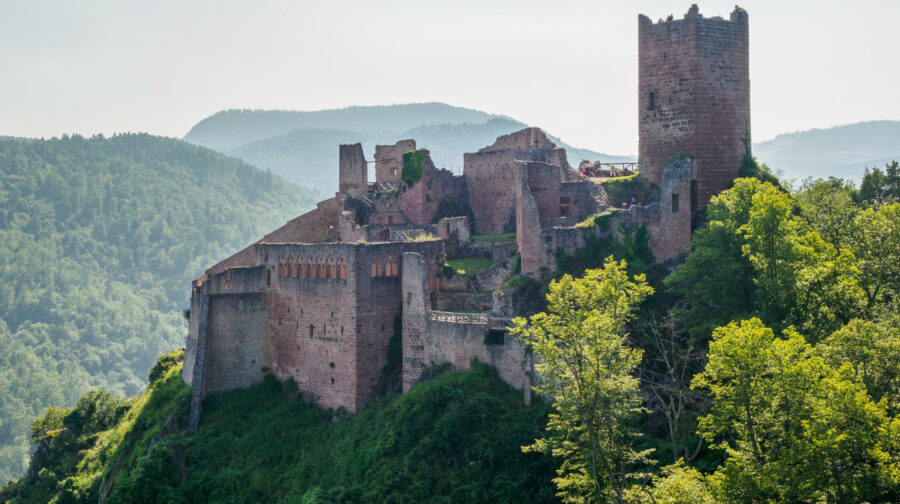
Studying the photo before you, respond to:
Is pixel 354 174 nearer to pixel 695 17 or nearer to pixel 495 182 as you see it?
pixel 495 182

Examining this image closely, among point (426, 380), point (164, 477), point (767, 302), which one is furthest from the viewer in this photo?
point (164, 477)

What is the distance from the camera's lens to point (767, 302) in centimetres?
3612

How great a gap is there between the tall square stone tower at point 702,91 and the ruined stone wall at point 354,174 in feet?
80.9

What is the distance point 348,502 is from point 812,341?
20.8 m

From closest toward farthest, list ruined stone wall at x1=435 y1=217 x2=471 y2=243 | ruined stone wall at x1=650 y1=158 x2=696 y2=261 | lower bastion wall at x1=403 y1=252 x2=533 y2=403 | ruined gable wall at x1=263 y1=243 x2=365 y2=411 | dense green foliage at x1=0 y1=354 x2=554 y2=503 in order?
dense green foliage at x1=0 y1=354 x2=554 y2=503 → lower bastion wall at x1=403 y1=252 x2=533 y2=403 → ruined stone wall at x1=650 y1=158 x2=696 y2=261 → ruined gable wall at x1=263 y1=243 x2=365 y2=411 → ruined stone wall at x1=435 y1=217 x2=471 y2=243

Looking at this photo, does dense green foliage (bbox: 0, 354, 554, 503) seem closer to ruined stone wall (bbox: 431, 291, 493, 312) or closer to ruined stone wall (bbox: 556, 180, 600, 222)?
ruined stone wall (bbox: 431, 291, 493, 312)

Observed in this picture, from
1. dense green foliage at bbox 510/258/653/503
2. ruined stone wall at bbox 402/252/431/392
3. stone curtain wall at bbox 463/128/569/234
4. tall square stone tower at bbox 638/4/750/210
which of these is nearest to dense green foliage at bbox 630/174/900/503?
dense green foliage at bbox 510/258/653/503

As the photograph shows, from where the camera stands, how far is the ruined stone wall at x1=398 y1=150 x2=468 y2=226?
6225cm

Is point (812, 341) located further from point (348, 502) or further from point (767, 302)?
point (348, 502)

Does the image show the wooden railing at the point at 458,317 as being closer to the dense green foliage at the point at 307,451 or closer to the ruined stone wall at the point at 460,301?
the dense green foliage at the point at 307,451

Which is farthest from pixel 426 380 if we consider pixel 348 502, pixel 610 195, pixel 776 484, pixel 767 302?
pixel 776 484

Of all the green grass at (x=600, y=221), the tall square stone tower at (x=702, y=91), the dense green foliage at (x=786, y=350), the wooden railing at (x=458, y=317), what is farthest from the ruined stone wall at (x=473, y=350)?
the tall square stone tower at (x=702, y=91)

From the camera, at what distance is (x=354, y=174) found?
6700cm

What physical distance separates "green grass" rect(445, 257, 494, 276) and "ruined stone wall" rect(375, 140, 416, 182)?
1499cm
